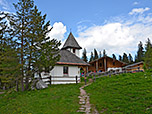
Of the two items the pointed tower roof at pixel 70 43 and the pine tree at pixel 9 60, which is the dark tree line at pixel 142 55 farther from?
the pine tree at pixel 9 60

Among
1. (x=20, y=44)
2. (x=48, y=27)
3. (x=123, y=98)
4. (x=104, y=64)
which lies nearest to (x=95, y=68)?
(x=104, y=64)

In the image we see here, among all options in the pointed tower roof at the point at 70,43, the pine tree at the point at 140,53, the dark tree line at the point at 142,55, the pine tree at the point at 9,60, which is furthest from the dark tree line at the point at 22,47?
the pine tree at the point at 140,53

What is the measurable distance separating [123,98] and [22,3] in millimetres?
13219

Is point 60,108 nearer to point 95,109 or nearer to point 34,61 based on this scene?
point 95,109

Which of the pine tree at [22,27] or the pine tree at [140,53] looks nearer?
the pine tree at [22,27]

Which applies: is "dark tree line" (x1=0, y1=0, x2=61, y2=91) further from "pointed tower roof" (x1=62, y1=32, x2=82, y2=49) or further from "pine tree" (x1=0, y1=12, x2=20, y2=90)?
"pointed tower roof" (x1=62, y1=32, x2=82, y2=49)

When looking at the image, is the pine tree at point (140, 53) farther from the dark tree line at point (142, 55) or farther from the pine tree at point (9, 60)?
the pine tree at point (9, 60)

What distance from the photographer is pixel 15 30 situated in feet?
46.1

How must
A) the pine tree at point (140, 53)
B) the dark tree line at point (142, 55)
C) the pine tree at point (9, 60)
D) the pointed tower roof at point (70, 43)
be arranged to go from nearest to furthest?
the pine tree at point (9, 60) → the pointed tower roof at point (70, 43) → the dark tree line at point (142, 55) → the pine tree at point (140, 53)

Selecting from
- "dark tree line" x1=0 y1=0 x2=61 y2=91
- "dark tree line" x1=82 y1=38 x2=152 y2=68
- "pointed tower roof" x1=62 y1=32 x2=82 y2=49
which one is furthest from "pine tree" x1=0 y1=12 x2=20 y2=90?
"dark tree line" x1=82 y1=38 x2=152 y2=68

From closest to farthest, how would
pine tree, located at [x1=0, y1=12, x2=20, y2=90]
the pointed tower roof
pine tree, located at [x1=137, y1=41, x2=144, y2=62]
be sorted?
pine tree, located at [x1=0, y1=12, x2=20, y2=90] < the pointed tower roof < pine tree, located at [x1=137, y1=41, x2=144, y2=62]

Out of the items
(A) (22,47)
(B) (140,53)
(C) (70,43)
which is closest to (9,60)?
(A) (22,47)

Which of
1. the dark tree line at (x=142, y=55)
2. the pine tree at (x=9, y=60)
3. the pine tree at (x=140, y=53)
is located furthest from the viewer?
the pine tree at (x=140, y=53)

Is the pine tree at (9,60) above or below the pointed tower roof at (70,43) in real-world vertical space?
below
